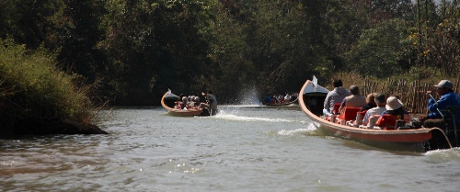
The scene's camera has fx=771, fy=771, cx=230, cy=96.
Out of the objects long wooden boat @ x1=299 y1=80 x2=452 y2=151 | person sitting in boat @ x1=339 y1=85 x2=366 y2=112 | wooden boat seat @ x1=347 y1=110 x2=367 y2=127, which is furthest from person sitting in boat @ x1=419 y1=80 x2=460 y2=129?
person sitting in boat @ x1=339 y1=85 x2=366 y2=112

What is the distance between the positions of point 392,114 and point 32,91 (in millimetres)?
9476

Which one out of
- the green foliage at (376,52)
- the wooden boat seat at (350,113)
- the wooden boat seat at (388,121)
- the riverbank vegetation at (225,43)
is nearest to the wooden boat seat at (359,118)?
the wooden boat seat at (350,113)

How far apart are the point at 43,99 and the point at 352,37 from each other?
60.1 m

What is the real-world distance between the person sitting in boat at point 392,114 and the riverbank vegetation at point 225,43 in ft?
64.4

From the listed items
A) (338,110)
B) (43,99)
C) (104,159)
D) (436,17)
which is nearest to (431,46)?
(436,17)

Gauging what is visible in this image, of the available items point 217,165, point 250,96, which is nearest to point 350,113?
point 217,165

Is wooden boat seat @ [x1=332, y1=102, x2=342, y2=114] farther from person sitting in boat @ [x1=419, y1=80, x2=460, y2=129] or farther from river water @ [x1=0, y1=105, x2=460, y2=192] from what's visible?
person sitting in boat @ [x1=419, y1=80, x2=460, y2=129]

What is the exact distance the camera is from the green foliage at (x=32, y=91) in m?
19.9

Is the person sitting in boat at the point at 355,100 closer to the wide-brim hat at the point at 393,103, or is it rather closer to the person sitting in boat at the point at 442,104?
the wide-brim hat at the point at 393,103

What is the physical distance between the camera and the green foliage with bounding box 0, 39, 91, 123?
19.9 meters

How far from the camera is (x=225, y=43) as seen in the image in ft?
227

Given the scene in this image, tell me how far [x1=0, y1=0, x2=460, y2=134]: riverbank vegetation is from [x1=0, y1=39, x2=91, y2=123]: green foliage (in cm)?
1340

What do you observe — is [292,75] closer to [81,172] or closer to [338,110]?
[338,110]

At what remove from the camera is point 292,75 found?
69.5 metres
